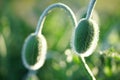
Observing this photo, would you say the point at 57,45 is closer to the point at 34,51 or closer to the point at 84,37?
the point at 34,51

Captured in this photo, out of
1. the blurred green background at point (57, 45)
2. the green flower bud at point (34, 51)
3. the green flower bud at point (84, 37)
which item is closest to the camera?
the green flower bud at point (84, 37)

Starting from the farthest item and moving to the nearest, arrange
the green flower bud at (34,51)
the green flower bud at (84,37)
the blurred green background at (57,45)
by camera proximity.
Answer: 1. the blurred green background at (57,45)
2. the green flower bud at (34,51)
3. the green flower bud at (84,37)

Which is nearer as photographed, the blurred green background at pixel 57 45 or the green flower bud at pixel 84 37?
the green flower bud at pixel 84 37

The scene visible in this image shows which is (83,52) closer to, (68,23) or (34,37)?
(34,37)

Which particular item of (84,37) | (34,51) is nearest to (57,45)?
(34,51)

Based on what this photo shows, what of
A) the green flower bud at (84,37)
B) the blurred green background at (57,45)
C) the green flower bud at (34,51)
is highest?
the blurred green background at (57,45)

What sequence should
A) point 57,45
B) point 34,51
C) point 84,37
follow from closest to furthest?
point 84,37 → point 34,51 → point 57,45
